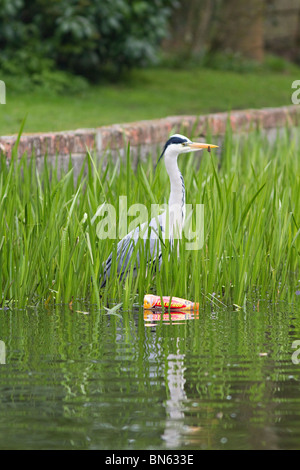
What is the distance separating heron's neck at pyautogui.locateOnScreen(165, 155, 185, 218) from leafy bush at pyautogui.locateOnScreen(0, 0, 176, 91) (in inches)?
264

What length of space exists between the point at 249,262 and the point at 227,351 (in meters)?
1.16

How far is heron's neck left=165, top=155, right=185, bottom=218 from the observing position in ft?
17.5

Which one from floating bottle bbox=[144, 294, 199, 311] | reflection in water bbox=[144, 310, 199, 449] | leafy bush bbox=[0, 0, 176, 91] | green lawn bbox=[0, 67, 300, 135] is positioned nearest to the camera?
reflection in water bbox=[144, 310, 199, 449]

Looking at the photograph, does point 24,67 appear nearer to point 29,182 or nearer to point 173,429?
point 29,182

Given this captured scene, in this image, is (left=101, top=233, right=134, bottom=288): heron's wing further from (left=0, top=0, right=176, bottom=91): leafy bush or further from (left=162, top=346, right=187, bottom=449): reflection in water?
(left=0, top=0, right=176, bottom=91): leafy bush

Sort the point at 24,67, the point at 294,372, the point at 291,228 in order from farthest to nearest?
1. the point at 24,67
2. the point at 291,228
3. the point at 294,372

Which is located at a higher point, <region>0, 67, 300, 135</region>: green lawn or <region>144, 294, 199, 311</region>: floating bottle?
<region>0, 67, 300, 135</region>: green lawn

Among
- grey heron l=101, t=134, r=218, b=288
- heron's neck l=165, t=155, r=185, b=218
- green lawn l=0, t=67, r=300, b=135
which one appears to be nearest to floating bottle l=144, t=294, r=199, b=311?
grey heron l=101, t=134, r=218, b=288

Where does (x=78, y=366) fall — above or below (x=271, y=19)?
below

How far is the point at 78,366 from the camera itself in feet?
12.3

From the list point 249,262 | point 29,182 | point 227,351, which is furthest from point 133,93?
point 227,351

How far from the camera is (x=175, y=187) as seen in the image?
17.7 feet

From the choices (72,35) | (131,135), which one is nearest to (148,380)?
(131,135)
